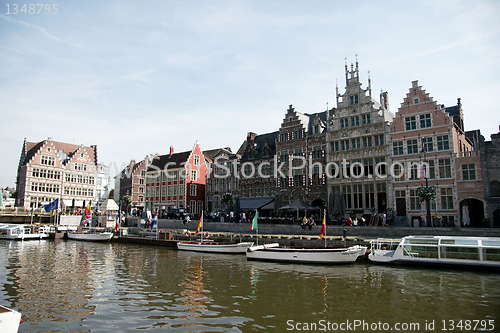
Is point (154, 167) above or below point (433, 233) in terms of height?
above

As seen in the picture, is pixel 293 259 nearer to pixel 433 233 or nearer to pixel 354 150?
pixel 433 233

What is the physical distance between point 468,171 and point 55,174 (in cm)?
6803

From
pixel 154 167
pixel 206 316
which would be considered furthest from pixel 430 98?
pixel 154 167

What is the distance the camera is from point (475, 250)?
1800cm

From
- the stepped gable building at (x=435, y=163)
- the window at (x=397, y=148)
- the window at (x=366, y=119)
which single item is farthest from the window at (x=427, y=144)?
the window at (x=366, y=119)

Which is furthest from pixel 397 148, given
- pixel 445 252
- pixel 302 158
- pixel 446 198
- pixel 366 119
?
pixel 445 252

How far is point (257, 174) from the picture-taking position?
46688 millimetres

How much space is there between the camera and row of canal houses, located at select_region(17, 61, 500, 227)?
31.2 meters

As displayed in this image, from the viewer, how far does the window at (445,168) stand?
32169 mm

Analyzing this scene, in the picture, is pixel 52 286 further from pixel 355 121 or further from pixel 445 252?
pixel 355 121

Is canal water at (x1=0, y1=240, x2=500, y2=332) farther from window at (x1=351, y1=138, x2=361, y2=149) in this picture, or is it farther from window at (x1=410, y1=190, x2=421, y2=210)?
window at (x1=351, y1=138, x2=361, y2=149)

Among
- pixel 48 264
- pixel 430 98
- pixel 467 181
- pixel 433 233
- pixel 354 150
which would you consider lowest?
pixel 48 264

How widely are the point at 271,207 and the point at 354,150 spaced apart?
39.3 feet

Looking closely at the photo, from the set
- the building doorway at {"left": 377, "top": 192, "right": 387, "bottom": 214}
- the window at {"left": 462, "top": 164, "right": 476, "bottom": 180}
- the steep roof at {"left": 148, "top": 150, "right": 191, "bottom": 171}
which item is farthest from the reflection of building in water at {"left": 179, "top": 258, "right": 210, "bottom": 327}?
the steep roof at {"left": 148, "top": 150, "right": 191, "bottom": 171}
